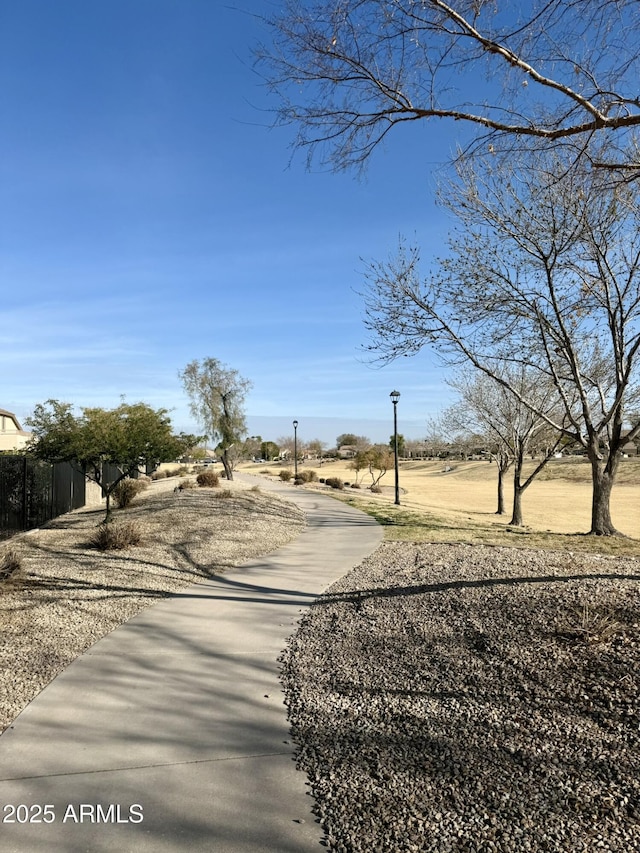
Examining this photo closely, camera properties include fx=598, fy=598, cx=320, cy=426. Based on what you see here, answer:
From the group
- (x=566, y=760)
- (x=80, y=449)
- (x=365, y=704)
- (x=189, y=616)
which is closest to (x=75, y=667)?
(x=189, y=616)

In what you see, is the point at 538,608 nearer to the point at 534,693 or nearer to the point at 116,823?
the point at 534,693

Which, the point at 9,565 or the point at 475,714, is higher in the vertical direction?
the point at 9,565

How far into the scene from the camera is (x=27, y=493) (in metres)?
17.0

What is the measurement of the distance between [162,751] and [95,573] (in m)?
5.55

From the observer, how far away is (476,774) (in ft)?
11.0

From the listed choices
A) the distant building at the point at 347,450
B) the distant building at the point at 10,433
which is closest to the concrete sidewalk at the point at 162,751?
the distant building at the point at 10,433

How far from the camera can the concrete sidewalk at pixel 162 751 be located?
116 inches

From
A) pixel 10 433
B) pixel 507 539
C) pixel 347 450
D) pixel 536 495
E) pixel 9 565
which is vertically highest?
pixel 10 433

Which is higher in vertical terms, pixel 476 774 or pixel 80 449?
pixel 80 449

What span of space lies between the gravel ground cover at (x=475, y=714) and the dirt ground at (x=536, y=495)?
45.3 ft

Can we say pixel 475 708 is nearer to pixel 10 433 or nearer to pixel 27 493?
pixel 27 493

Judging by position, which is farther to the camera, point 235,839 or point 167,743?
point 167,743

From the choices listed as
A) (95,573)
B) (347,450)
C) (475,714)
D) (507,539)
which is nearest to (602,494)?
(507,539)

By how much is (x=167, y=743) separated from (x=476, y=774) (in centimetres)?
190
